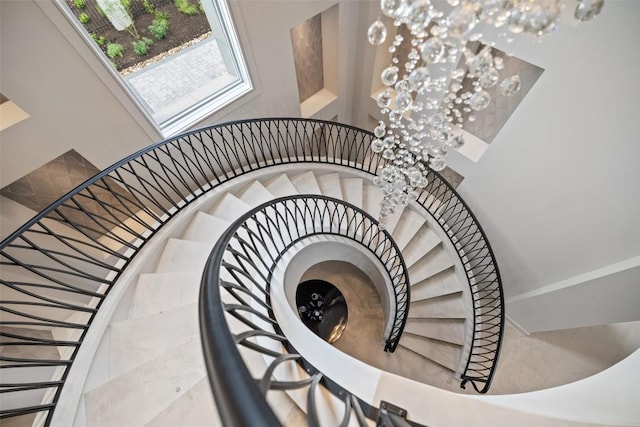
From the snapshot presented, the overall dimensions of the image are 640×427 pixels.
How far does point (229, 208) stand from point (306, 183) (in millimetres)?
1460

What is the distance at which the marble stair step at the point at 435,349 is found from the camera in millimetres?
4770

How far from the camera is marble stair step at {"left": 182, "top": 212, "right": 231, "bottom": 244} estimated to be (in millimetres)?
3835

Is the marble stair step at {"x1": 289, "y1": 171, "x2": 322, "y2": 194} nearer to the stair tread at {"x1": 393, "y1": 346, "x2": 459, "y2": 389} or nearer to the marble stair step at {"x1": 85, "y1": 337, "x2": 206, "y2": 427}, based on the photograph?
the stair tread at {"x1": 393, "y1": 346, "x2": 459, "y2": 389}

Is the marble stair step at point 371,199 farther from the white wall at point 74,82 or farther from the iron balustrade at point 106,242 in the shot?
the white wall at point 74,82

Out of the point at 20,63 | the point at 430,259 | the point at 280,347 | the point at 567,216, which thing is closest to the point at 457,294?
the point at 430,259

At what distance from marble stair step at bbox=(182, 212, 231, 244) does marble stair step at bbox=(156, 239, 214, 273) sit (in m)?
0.22

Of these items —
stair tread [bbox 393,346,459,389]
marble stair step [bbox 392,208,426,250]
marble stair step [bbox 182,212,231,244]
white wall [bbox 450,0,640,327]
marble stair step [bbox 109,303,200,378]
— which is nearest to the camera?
marble stair step [bbox 109,303,200,378]

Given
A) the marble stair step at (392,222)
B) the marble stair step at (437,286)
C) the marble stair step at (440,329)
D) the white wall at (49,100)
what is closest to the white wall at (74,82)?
the white wall at (49,100)

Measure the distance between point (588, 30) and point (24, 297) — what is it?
7375 millimetres

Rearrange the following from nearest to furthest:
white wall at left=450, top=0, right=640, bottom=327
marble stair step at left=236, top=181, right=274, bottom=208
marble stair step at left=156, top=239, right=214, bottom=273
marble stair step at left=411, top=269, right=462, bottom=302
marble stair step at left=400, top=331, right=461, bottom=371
→ white wall at left=450, top=0, right=640, bottom=327 → marble stair step at left=156, top=239, right=214, bottom=273 → marble stair step at left=236, top=181, right=274, bottom=208 → marble stair step at left=400, top=331, right=461, bottom=371 → marble stair step at left=411, top=269, right=462, bottom=302

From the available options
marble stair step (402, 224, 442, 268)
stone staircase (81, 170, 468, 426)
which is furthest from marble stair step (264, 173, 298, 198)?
marble stair step (402, 224, 442, 268)

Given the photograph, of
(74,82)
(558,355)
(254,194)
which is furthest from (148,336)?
(558,355)

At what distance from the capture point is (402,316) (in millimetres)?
4605

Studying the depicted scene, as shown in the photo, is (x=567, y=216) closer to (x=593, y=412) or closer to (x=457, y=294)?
(x=457, y=294)
